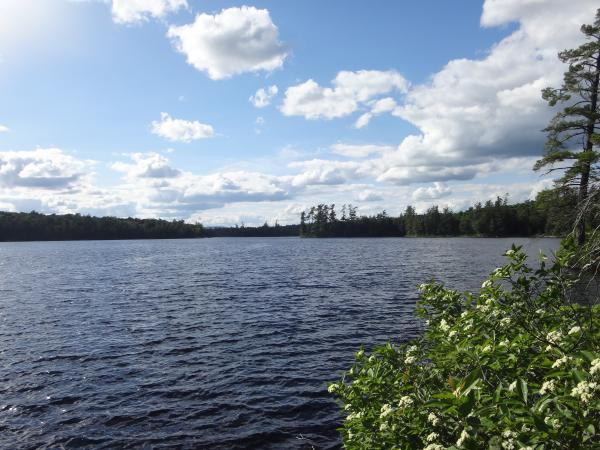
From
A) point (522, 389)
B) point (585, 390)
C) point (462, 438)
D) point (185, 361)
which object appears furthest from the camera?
point (185, 361)

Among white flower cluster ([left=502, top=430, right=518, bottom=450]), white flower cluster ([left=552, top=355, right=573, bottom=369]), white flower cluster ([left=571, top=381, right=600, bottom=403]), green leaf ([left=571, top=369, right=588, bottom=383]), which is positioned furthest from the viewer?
white flower cluster ([left=552, top=355, right=573, bottom=369])

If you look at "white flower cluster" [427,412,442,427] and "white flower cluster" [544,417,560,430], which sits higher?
"white flower cluster" [544,417,560,430]

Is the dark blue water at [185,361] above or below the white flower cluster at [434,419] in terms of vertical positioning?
below

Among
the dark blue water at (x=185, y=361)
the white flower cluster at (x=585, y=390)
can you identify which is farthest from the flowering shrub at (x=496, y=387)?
the dark blue water at (x=185, y=361)

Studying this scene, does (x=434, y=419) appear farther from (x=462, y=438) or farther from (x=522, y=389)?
(x=522, y=389)

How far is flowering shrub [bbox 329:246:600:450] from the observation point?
388cm

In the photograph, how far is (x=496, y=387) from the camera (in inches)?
215

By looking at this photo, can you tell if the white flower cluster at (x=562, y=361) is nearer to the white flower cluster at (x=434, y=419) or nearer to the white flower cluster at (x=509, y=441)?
the white flower cluster at (x=509, y=441)

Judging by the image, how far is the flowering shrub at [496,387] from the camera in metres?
3.88

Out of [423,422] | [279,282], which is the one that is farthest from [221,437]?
[279,282]

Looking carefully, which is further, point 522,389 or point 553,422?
point 522,389

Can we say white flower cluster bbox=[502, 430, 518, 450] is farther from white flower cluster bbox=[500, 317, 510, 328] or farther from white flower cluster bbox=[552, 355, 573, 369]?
white flower cluster bbox=[500, 317, 510, 328]

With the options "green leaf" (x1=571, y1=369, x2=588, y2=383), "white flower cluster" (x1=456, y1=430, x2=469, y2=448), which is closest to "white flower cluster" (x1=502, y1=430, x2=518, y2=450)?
"white flower cluster" (x1=456, y1=430, x2=469, y2=448)

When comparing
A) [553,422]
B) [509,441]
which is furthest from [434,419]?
[553,422]
